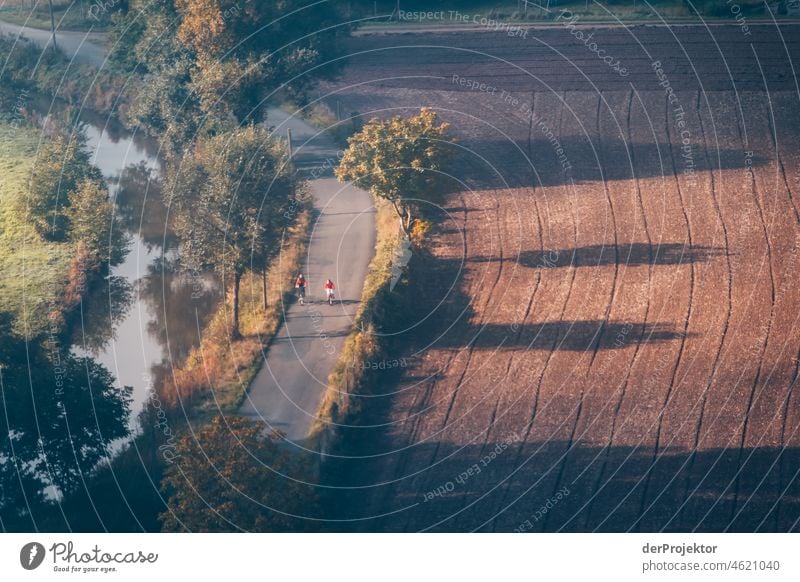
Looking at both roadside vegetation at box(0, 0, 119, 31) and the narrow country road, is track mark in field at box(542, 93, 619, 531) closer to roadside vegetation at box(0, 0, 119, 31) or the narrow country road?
the narrow country road

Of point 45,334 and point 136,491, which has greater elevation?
point 45,334

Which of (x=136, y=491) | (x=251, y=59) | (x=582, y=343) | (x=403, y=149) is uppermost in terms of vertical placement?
(x=251, y=59)

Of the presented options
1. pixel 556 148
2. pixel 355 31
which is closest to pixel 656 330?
pixel 556 148

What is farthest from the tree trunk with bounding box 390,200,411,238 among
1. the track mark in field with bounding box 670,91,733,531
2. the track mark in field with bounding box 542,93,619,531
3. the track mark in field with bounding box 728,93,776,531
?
the track mark in field with bounding box 728,93,776,531

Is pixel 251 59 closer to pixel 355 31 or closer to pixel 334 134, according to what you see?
pixel 334 134
